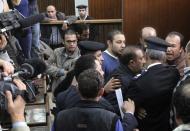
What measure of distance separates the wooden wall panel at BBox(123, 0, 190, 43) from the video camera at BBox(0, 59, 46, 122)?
196 inches

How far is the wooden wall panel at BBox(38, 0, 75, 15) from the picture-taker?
1285cm

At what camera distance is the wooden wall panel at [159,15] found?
7.64 m

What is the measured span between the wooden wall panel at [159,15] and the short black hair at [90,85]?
474 centimetres

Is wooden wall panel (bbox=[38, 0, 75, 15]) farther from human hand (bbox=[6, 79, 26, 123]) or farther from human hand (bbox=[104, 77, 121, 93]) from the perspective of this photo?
human hand (bbox=[6, 79, 26, 123])

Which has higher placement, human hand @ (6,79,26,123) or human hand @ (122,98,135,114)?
human hand @ (6,79,26,123)

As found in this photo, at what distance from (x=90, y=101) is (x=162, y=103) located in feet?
3.05

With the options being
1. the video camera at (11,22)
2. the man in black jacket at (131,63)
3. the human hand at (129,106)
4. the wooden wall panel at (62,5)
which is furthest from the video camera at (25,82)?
the wooden wall panel at (62,5)

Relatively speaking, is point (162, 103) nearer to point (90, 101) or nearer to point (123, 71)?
point (123, 71)

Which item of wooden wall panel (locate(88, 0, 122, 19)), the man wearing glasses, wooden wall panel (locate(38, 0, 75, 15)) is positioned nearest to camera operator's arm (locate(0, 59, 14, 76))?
the man wearing glasses

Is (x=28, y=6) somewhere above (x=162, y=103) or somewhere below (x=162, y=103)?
above

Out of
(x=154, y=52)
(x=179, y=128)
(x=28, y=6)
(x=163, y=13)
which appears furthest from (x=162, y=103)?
(x=163, y=13)

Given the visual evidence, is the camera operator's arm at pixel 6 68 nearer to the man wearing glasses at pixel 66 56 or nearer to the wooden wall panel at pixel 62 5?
the man wearing glasses at pixel 66 56

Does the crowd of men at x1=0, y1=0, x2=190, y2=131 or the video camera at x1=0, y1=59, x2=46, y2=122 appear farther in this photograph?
the crowd of men at x1=0, y1=0, x2=190, y2=131

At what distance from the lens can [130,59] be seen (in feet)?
13.6
